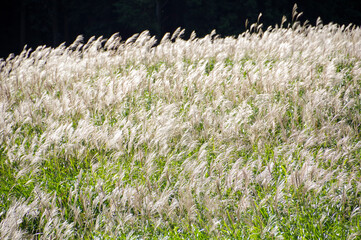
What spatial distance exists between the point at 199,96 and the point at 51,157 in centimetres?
195

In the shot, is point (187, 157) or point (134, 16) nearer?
point (187, 157)

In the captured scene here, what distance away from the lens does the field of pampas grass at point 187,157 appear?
2396mm

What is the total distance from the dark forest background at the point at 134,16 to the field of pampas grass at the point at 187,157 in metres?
16.9

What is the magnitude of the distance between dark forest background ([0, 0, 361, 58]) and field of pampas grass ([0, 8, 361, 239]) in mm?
16854

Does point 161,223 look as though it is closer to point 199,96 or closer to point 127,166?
point 127,166

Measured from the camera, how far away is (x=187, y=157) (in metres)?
3.36

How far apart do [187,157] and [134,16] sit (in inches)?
770

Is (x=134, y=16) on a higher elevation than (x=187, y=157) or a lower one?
lower

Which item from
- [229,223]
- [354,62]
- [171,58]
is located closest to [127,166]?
[229,223]

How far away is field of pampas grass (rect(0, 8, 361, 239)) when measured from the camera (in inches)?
94.3

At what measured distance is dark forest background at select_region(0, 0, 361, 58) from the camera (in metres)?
21.7

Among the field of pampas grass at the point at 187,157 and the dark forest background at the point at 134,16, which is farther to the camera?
the dark forest background at the point at 134,16

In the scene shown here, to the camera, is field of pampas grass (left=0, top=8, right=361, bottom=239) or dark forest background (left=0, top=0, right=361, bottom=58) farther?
dark forest background (left=0, top=0, right=361, bottom=58)

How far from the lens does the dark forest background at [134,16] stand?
2172 centimetres
